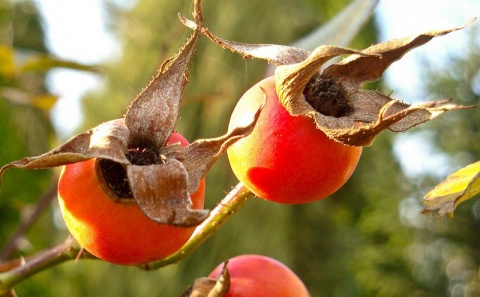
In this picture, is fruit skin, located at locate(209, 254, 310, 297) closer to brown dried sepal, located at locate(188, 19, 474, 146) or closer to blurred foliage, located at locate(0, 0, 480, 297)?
brown dried sepal, located at locate(188, 19, 474, 146)

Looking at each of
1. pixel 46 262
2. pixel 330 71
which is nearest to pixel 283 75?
pixel 330 71

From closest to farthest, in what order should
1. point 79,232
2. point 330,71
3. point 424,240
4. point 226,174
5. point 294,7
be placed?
point 79,232
point 330,71
point 226,174
point 294,7
point 424,240

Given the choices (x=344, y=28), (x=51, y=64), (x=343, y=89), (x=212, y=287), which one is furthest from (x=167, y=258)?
(x=51, y=64)

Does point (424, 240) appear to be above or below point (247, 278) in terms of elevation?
below

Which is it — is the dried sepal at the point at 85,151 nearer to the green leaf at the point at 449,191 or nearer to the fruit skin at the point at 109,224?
the fruit skin at the point at 109,224

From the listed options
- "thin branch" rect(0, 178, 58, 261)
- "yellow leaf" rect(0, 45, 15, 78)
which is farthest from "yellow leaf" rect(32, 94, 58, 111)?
"thin branch" rect(0, 178, 58, 261)

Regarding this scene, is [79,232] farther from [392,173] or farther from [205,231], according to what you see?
[392,173]

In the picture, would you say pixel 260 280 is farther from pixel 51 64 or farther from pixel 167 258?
pixel 51 64
